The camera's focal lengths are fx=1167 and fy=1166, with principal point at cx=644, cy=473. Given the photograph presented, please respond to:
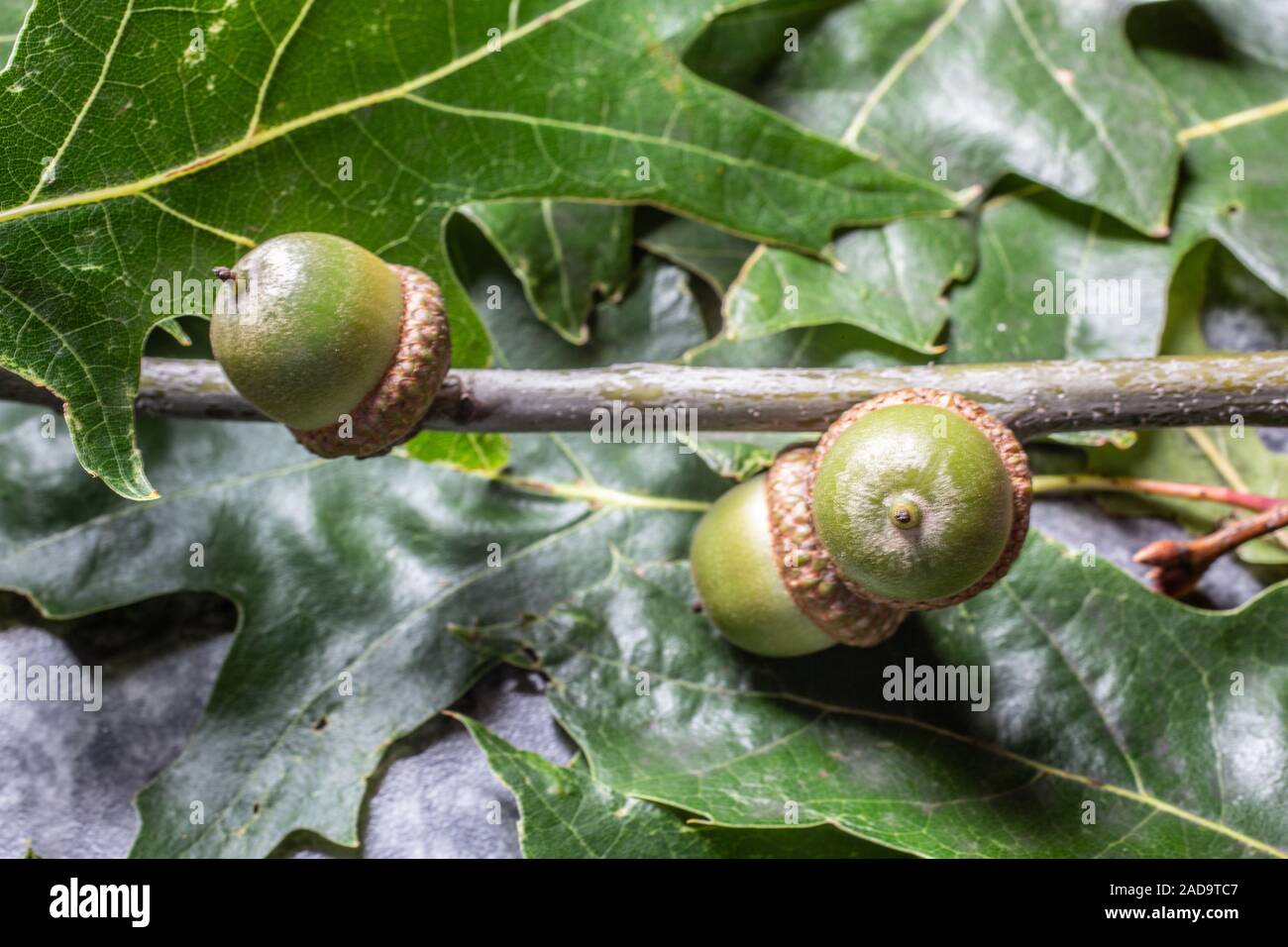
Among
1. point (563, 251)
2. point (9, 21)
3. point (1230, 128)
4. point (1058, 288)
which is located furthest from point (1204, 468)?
point (9, 21)

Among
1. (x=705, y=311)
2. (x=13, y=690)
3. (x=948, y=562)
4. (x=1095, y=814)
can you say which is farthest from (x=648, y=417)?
(x=13, y=690)

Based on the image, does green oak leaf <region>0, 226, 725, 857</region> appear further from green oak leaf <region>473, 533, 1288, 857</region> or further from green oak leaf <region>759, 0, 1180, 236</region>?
green oak leaf <region>759, 0, 1180, 236</region>

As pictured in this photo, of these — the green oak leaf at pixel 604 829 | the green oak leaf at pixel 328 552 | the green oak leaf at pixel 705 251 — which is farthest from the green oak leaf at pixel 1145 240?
the green oak leaf at pixel 604 829

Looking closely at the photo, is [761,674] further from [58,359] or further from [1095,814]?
[58,359]

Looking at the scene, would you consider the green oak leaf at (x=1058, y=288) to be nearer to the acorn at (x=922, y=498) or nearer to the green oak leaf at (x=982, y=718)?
the green oak leaf at (x=982, y=718)

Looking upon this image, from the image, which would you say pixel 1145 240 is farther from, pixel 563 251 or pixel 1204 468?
pixel 563 251

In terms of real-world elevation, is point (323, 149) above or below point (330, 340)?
above

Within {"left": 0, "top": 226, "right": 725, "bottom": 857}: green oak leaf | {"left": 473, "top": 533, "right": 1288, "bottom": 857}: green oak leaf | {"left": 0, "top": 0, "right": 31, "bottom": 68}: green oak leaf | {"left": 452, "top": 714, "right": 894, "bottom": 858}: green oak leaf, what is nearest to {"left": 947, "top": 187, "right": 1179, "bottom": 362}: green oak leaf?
{"left": 473, "top": 533, "right": 1288, "bottom": 857}: green oak leaf
